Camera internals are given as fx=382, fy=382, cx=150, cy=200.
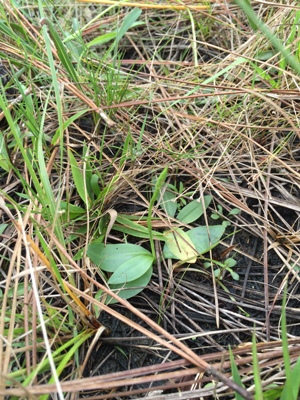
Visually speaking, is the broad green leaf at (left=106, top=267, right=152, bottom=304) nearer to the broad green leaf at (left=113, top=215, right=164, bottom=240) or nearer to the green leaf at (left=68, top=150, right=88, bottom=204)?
the broad green leaf at (left=113, top=215, right=164, bottom=240)

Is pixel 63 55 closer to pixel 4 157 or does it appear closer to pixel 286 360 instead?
pixel 4 157

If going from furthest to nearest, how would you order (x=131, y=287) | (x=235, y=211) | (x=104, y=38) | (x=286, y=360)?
(x=104, y=38) → (x=235, y=211) → (x=131, y=287) → (x=286, y=360)

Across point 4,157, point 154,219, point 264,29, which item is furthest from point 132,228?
point 264,29

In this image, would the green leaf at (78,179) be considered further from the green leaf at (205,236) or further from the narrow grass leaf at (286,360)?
the narrow grass leaf at (286,360)

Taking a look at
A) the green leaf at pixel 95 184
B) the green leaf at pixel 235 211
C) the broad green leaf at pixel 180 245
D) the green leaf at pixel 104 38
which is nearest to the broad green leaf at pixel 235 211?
the green leaf at pixel 235 211

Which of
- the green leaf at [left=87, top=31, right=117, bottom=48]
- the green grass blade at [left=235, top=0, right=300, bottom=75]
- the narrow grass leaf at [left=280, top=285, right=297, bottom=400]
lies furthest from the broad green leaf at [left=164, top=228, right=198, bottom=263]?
the green leaf at [left=87, top=31, right=117, bottom=48]
